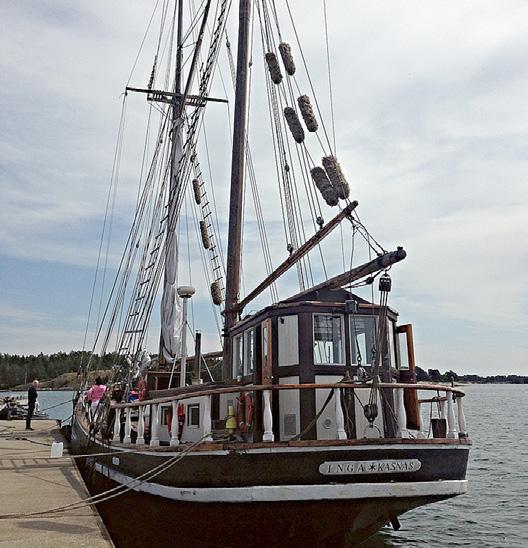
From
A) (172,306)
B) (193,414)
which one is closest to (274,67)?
(172,306)

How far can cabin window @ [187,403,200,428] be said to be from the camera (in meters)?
11.6

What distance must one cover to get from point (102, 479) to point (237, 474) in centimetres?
631

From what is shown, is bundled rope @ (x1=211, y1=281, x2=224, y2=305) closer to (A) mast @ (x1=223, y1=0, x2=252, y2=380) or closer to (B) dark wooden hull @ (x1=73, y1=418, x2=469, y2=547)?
Answer: (A) mast @ (x1=223, y1=0, x2=252, y2=380)

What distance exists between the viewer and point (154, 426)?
10.7 m

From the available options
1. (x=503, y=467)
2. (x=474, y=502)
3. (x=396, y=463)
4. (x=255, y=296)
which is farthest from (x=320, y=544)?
(x=503, y=467)

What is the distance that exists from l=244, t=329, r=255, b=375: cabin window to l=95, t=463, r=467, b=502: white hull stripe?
272cm

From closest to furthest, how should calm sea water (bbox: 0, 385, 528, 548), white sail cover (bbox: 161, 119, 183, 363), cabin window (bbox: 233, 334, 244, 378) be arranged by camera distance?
cabin window (bbox: 233, 334, 244, 378)
calm sea water (bbox: 0, 385, 528, 548)
white sail cover (bbox: 161, 119, 183, 363)

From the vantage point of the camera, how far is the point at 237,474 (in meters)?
8.95

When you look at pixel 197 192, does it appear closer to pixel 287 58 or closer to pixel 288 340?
pixel 287 58

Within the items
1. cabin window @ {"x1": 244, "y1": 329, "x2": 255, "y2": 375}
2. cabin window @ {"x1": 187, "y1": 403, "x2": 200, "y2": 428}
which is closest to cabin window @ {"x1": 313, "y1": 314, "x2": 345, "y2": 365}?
cabin window @ {"x1": 244, "y1": 329, "x2": 255, "y2": 375}

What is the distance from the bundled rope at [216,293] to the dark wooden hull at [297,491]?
10.6 metres

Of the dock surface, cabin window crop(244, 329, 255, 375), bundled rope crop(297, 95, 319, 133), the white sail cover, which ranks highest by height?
bundled rope crop(297, 95, 319, 133)

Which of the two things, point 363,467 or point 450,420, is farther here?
point 450,420

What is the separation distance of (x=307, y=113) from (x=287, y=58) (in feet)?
9.18
